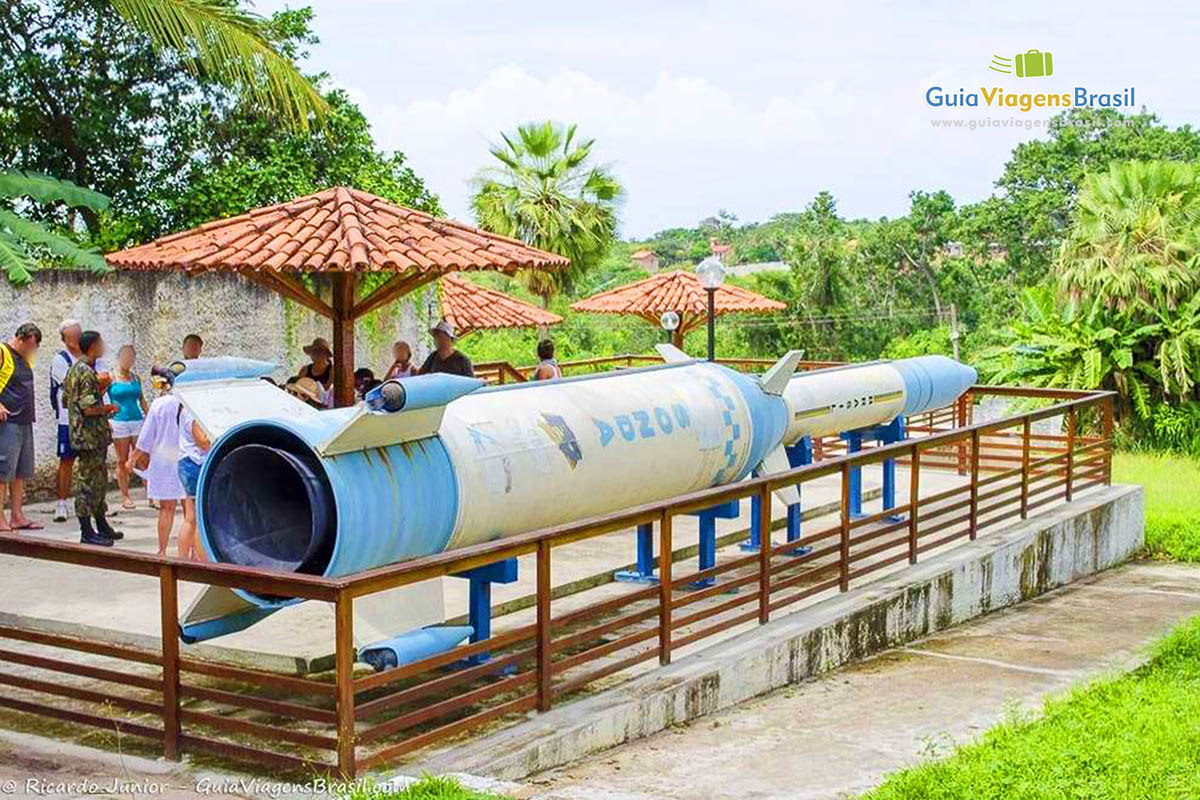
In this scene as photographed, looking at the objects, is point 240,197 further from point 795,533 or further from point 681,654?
point 681,654

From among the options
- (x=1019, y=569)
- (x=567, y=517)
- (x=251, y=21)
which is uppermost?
(x=251, y=21)

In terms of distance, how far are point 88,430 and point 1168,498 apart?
13.0m

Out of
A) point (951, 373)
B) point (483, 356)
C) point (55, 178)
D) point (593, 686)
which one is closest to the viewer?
point (593, 686)

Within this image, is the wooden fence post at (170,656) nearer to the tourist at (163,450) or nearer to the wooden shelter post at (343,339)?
the tourist at (163,450)

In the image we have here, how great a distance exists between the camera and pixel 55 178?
54.4 ft

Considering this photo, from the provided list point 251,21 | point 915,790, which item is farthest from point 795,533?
point 251,21

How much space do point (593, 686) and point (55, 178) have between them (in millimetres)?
11690

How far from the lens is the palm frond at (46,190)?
15.5m

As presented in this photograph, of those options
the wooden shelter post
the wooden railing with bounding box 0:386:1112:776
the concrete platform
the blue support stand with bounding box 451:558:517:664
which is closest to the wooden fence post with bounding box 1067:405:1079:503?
the concrete platform

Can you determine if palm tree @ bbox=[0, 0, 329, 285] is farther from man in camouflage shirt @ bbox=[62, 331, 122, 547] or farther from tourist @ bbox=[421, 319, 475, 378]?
tourist @ bbox=[421, 319, 475, 378]

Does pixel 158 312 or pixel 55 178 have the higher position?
pixel 55 178

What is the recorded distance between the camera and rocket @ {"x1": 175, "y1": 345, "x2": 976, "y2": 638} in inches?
258

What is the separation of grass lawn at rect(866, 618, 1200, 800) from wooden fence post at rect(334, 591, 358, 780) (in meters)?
2.06

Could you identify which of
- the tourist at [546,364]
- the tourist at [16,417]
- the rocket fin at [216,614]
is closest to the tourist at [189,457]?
the tourist at [16,417]
